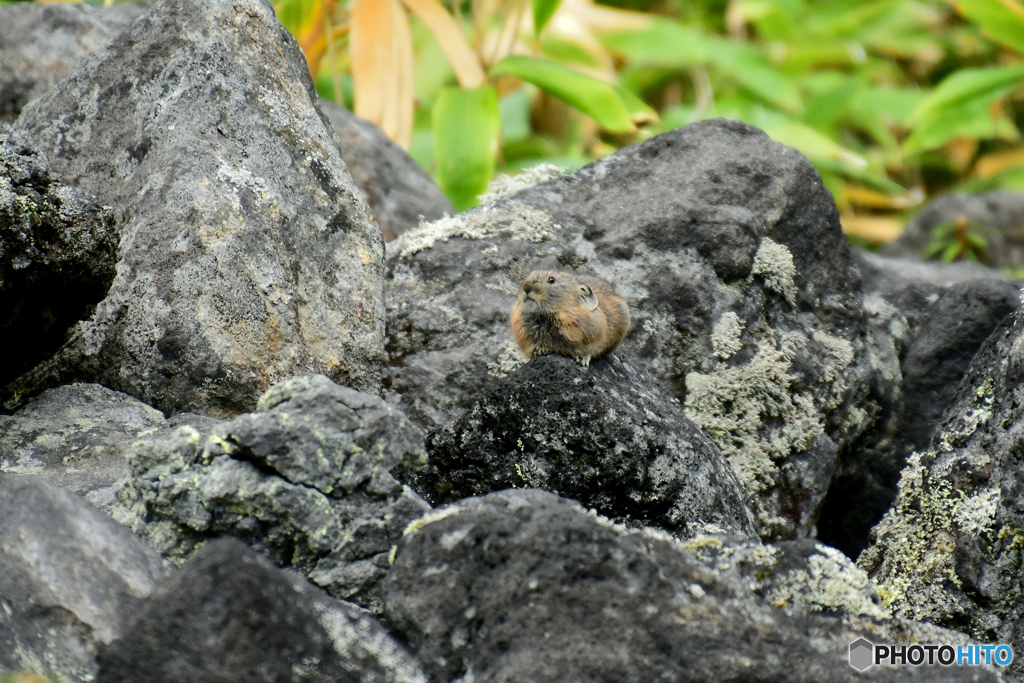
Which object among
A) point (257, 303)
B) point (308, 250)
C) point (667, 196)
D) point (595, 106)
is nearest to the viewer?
point (257, 303)

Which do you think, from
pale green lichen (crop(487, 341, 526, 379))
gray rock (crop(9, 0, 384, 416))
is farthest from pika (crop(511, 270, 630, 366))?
gray rock (crop(9, 0, 384, 416))

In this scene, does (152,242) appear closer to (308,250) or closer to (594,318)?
(308,250)

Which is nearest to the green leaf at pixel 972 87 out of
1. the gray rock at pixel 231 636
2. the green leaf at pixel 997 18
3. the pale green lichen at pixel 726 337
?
the green leaf at pixel 997 18

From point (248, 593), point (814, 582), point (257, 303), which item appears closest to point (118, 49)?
point (257, 303)

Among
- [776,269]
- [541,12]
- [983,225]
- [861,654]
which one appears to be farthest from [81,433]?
[983,225]

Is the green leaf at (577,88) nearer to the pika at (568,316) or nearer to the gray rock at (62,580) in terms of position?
the pika at (568,316)

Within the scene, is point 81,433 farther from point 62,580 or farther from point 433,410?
point 433,410
